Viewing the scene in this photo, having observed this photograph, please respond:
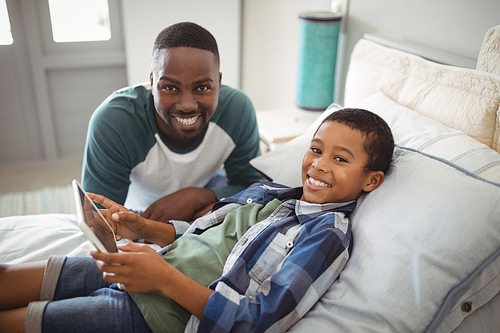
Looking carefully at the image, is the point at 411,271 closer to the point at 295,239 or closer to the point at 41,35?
the point at 295,239

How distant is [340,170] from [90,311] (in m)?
0.68

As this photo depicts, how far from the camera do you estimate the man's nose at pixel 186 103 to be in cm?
127

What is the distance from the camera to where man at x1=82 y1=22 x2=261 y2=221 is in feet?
4.14

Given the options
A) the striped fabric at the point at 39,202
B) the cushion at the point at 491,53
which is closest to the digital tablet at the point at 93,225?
the cushion at the point at 491,53

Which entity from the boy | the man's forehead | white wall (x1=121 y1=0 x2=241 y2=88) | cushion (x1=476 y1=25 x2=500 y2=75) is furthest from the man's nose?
white wall (x1=121 y1=0 x2=241 y2=88)

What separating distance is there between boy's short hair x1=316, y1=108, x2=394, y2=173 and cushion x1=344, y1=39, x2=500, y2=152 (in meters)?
0.27

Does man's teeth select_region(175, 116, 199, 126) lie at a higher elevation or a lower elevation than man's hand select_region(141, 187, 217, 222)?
higher

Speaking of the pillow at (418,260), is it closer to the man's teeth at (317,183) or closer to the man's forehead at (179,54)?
the man's teeth at (317,183)

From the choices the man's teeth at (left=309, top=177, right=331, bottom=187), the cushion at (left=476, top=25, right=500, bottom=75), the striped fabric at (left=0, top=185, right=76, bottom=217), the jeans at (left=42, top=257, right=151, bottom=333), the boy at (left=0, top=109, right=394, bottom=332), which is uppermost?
the cushion at (left=476, top=25, right=500, bottom=75)

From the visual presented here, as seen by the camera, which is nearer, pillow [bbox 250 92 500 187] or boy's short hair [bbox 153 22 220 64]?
pillow [bbox 250 92 500 187]

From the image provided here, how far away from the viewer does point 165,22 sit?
276 cm

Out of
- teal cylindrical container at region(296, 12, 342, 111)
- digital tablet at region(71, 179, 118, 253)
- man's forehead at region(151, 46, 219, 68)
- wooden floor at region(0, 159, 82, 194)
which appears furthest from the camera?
wooden floor at region(0, 159, 82, 194)

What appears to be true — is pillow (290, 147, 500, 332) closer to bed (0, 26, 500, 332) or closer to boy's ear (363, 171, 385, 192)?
bed (0, 26, 500, 332)

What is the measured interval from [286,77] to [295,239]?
1890 mm
